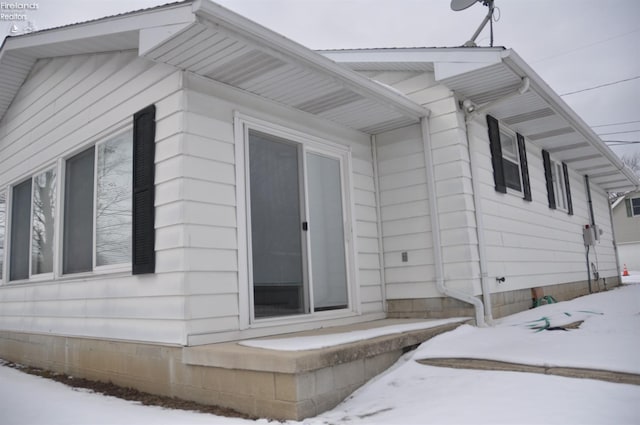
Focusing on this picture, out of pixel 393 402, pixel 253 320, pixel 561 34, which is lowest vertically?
pixel 393 402

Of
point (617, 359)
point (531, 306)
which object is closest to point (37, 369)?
point (617, 359)

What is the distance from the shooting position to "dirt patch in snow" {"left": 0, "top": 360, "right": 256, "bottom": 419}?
3111 mm

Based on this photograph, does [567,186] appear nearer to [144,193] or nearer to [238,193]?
[238,193]

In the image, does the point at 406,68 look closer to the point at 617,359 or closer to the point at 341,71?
the point at 341,71

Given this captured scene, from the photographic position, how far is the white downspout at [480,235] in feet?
16.1

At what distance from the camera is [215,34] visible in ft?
10.7

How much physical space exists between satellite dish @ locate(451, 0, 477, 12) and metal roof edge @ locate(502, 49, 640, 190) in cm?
136

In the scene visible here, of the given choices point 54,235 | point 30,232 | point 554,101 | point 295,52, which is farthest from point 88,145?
point 554,101

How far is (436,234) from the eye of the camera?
5047mm

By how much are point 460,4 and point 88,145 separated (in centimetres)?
455

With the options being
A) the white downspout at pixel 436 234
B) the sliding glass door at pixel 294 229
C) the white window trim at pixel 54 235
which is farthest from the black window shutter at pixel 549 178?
the white window trim at pixel 54 235

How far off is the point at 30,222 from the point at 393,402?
4.94 m

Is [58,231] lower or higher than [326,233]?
higher

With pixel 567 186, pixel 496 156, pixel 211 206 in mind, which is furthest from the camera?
pixel 567 186
